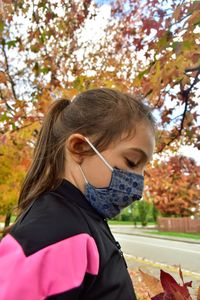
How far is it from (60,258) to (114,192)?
18.2 inches

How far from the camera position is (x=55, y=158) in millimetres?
1453

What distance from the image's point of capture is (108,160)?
1.38 m

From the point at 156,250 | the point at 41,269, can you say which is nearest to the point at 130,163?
the point at 41,269

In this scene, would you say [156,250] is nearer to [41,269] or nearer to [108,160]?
[108,160]

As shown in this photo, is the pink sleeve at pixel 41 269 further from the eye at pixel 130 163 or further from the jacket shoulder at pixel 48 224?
the eye at pixel 130 163

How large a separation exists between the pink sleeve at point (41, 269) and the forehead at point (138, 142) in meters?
0.43

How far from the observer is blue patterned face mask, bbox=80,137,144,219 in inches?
54.2

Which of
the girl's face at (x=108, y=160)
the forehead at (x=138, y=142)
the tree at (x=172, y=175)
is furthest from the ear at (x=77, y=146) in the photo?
the tree at (x=172, y=175)

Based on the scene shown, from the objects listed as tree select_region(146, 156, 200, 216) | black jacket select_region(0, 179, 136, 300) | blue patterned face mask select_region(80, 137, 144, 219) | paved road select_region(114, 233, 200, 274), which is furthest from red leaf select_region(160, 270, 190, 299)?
paved road select_region(114, 233, 200, 274)

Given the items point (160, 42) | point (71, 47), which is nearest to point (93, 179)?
point (160, 42)

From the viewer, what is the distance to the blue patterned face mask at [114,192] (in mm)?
1377

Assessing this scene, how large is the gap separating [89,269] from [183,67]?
76.8 inches

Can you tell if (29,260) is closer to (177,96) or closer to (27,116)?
(177,96)

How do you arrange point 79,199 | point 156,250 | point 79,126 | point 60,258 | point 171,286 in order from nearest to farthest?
1. point 171,286
2. point 60,258
3. point 79,199
4. point 79,126
5. point 156,250
